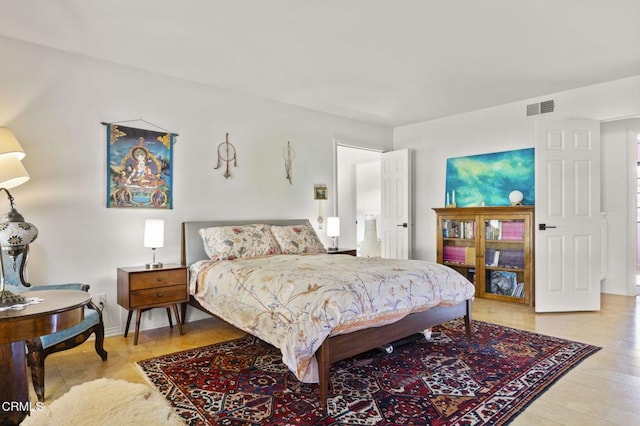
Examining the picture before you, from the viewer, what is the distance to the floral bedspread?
220cm

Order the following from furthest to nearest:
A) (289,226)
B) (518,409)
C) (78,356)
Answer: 1. (289,226)
2. (78,356)
3. (518,409)

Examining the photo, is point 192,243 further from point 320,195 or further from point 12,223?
point 320,195

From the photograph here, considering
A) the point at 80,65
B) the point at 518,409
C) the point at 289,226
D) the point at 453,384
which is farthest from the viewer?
the point at 289,226

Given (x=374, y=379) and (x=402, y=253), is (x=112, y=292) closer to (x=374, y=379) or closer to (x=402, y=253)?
(x=374, y=379)

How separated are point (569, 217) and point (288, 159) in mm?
3465

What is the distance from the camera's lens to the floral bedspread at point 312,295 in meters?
2.20

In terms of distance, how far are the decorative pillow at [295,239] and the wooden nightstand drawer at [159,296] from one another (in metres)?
1.13

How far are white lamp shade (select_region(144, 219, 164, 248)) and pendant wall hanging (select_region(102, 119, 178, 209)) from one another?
14.8 inches

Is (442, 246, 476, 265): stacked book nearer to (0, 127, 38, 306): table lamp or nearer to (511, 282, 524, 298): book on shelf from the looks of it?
(511, 282, 524, 298): book on shelf

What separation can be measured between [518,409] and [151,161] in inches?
146

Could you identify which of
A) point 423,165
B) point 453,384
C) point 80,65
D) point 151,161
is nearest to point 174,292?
point 151,161

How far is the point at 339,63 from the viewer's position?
3748mm

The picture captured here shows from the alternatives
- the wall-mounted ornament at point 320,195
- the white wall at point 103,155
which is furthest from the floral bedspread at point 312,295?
the wall-mounted ornament at point 320,195

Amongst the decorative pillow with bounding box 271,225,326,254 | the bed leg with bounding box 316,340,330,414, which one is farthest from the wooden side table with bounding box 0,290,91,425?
the decorative pillow with bounding box 271,225,326,254
